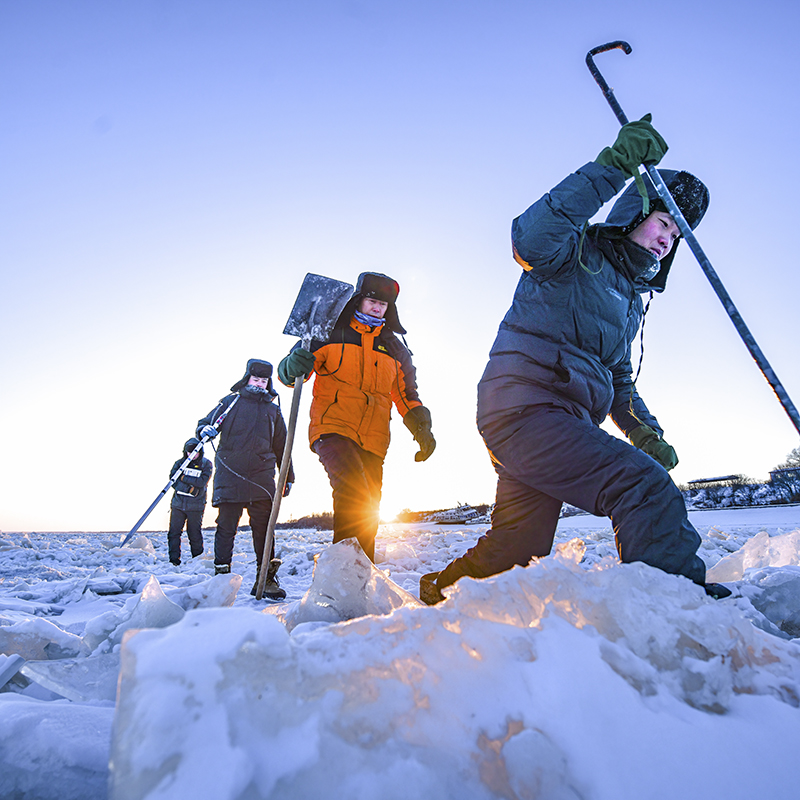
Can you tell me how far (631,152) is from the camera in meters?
1.95

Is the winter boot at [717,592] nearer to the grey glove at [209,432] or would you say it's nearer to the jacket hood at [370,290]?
the jacket hood at [370,290]

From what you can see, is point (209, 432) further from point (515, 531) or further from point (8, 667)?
point (8, 667)

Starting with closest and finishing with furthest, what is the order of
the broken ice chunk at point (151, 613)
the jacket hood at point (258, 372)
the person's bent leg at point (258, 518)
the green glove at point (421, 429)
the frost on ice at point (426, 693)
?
1. the frost on ice at point (426, 693)
2. the broken ice chunk at point (151, 613)
3. the green glove at point (421, 429)
4. the person's bent leg at point (258, 518)
5. the jacket hood at point (258, 372)

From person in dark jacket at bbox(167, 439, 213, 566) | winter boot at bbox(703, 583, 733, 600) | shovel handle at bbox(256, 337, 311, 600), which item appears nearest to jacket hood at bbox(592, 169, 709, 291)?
winter boot at bbox(703, 583, 733, 600)

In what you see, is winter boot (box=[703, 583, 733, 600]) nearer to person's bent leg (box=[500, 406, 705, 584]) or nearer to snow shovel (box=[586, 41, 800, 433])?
person's bent leg (box=[500, 406, 705, 584])

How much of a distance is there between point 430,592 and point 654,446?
1499 mm

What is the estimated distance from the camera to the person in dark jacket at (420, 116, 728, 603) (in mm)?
1681

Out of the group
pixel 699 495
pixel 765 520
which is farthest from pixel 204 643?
pixel 699 495

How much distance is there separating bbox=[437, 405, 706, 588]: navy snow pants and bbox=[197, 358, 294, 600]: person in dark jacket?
118 inches

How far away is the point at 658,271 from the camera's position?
2650 mm

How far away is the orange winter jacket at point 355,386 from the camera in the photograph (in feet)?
11.4

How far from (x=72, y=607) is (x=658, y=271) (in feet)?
14.1

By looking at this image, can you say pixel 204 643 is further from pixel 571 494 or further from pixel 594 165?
pixel 594 165

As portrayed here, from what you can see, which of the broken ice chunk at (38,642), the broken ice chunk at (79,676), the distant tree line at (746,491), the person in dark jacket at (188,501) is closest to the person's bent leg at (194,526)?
the person in dark jacket at (188,501)
